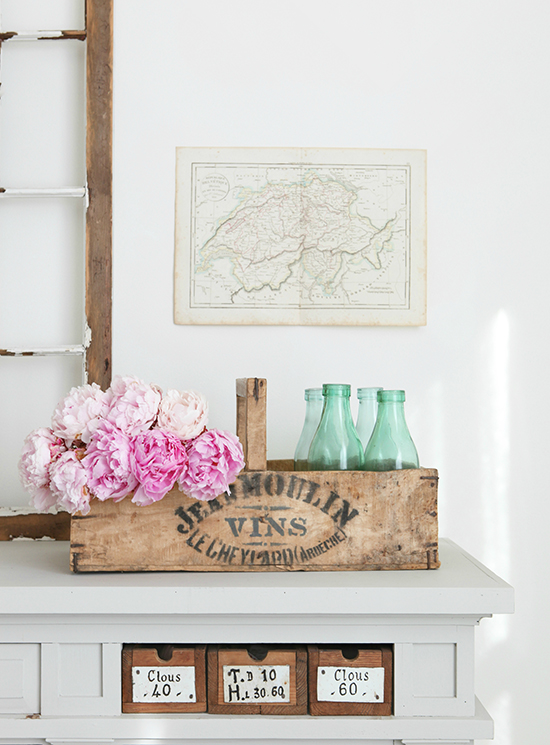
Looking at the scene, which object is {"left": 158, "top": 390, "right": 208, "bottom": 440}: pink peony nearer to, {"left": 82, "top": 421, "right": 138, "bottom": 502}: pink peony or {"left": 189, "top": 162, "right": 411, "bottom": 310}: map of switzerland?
{"left": 82, "top": 421, "right": 138, "bottom": 502}: pink peony

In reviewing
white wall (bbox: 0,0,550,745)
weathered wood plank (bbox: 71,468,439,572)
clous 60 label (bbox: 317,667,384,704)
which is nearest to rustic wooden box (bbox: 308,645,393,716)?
clous 60 label (bbox: 317,667,384,704)

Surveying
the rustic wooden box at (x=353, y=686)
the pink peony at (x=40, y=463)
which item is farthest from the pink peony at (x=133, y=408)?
the rustic wooden box at (x=353, y=686)

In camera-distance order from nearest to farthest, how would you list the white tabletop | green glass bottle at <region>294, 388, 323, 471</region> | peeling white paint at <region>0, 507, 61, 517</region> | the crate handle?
the white tabletop < the crate handle < green glass bottle at <region>294, 388, 323, 471</region> < peeling white paint at <region>0, 507, 61, 517</region>

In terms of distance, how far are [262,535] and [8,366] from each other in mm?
811

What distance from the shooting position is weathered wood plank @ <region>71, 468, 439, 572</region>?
113 centimetres

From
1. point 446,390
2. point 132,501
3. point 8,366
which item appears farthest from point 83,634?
point 446,390

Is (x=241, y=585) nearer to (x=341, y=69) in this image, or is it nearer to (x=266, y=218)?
(x=266, y=218)

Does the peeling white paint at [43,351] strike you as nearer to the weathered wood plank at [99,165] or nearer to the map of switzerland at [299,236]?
the weathered wood plank at [99,165]

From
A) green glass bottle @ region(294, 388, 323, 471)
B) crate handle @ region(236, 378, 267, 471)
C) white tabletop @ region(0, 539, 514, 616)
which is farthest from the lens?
green glass bottle @ region(294, 388, 323, 471)

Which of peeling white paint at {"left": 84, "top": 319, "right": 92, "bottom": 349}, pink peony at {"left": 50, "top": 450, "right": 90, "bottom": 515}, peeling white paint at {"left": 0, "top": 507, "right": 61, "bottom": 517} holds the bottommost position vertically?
peeling white paint at {"left": 0, "top": 507, "right": 61, "bottom": 517}

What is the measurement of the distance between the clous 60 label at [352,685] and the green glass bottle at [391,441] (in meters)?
0.36

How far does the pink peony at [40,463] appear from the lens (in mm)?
1131

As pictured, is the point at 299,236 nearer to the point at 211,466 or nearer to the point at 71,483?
the point at 211,466

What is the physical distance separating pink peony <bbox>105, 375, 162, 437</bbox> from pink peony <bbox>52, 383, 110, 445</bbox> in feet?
0.07
